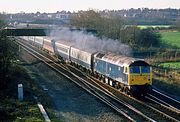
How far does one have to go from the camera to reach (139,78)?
26.2 m

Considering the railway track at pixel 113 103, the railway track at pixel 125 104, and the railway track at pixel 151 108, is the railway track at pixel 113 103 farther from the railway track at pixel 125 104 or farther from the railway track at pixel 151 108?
the railway track at pixel 151 108

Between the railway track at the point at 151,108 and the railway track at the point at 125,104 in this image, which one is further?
the railway track at the point at 151,108

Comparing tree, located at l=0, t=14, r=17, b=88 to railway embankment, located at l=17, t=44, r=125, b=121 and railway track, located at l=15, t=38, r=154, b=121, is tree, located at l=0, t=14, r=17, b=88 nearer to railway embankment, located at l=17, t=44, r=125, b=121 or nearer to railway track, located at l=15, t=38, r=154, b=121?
railway embankment, located at l=17, t=44, r=125, b=121

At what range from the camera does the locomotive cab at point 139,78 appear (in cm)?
2603

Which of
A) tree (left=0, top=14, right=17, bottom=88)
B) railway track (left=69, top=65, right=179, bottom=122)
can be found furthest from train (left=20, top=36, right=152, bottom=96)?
tree (left=0, top=14, right=17, bottom=88)

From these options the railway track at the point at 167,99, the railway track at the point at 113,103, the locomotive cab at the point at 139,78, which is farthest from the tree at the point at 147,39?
the locomotive cab at the point at 139,78

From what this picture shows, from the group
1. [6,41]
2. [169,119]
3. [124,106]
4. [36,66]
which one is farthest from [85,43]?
[169,119]

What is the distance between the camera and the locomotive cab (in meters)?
26.0

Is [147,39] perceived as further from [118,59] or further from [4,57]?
[4,57]

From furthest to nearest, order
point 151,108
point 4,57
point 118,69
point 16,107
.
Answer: point 4,57 < point 118,69 < point 151,108 < point 16,107

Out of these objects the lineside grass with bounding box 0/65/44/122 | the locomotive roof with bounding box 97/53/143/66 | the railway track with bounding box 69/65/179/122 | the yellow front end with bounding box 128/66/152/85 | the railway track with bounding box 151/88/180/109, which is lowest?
the railway track with bounding box 151/88/180/109

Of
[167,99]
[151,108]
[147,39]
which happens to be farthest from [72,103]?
[147,39]

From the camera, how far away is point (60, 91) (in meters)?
28.7

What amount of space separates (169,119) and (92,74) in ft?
55.2
